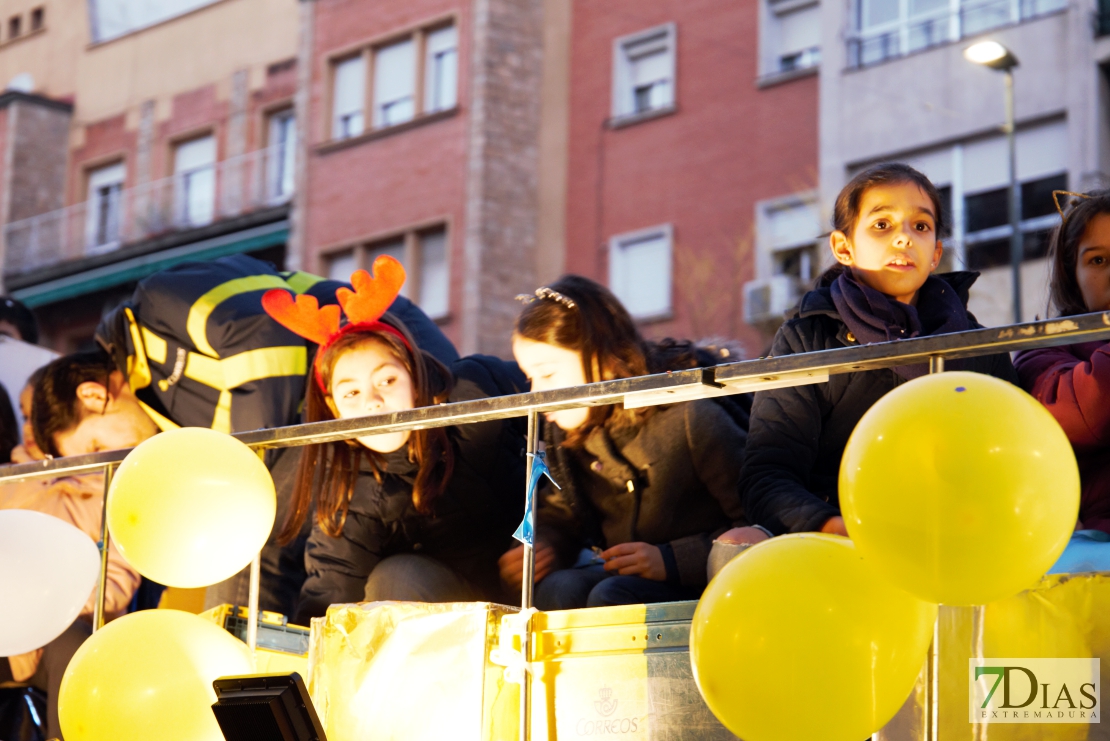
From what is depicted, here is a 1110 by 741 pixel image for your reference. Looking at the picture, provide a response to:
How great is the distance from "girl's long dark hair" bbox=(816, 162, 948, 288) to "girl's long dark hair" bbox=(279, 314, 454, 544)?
45.7 inches

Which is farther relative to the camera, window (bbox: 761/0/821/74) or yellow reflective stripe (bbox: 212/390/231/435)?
window (bbox: 761/0/821/74)

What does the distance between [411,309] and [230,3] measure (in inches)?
693

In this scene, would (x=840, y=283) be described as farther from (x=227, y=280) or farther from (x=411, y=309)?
(x=227, y=280)

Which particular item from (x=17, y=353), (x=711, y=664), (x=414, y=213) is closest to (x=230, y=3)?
(x=414, y=213)

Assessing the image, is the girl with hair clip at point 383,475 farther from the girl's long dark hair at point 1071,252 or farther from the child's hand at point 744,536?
the girl's long dark hair at point 1071,252

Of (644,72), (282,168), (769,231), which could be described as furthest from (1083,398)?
(282,168)

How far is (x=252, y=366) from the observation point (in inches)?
196

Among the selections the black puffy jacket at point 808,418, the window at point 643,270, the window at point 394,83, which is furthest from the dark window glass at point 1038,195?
the black puffy jacket at point 808,418

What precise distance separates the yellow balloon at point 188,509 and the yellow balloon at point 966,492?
5.00 ft

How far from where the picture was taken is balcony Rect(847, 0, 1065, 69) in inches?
→ 582

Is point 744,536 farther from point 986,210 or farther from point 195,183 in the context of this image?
point 195,183

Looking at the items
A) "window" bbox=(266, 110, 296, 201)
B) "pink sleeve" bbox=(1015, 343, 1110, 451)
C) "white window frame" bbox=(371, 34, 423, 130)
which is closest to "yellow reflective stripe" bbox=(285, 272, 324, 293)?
"pink sleeve" bbox=(1015, 343, 1110, 451)

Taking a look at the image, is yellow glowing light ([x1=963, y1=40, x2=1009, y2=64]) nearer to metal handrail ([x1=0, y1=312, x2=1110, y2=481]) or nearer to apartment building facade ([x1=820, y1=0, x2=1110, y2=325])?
apartment building facade ([x1=820, y1=0, x2=1110, y2=325])

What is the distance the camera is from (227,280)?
5.26m
